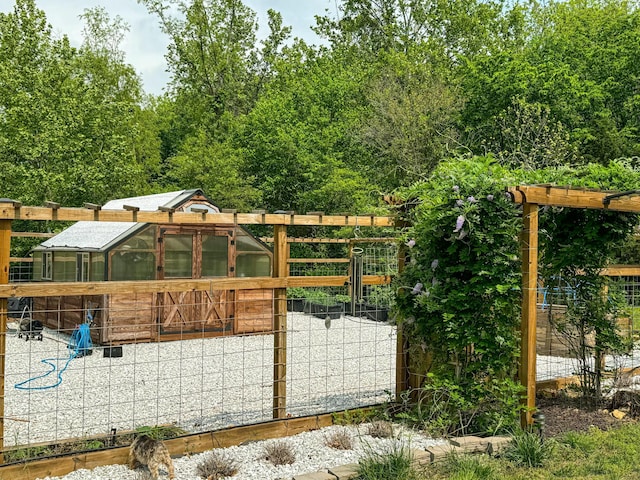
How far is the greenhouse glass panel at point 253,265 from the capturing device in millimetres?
12477

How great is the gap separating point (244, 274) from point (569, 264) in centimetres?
754

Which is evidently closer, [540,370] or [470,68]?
[540,370]

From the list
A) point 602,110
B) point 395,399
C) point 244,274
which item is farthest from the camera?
point 602,110

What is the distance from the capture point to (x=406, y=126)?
65.1ft

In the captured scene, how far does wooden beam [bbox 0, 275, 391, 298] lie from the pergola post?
74.3 inches

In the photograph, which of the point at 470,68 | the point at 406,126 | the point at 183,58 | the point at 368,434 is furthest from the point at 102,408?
the point at 183,58

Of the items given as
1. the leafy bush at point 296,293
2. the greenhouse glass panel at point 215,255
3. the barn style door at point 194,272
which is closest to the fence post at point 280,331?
the barn style door at point 194,272

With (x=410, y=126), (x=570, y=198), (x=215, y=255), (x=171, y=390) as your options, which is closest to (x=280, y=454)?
(x=570, y=198)

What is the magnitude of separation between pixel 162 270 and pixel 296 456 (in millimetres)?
7433

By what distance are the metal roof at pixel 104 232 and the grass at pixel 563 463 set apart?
328 inches

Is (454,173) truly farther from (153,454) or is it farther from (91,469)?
(91,469)

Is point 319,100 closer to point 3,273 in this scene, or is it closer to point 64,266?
point 64,266

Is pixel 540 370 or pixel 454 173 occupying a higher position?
pixel 454 173

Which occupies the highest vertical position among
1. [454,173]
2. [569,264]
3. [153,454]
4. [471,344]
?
[454,173]
